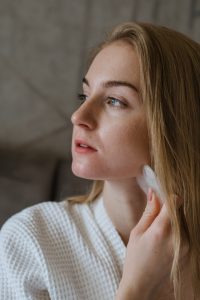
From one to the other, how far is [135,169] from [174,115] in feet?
0.46

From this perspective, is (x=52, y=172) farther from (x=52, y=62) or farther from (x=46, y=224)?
(x=52, y=62)

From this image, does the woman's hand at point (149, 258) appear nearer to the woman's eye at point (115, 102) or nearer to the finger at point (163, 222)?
the finger at point (163, 222)

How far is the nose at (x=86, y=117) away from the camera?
0.94m

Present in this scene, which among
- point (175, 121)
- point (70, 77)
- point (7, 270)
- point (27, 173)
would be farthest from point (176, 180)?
point (70, 77)

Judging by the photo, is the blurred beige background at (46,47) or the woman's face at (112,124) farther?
the blurred beige background at (46,47)

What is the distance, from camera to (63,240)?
3.42 ft

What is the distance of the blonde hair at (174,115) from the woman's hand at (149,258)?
3cm

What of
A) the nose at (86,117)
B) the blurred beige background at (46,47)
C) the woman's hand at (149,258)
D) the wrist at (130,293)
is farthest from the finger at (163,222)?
the blurred beige background at (46,47)

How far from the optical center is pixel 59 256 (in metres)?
1.01

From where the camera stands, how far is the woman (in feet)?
3.02

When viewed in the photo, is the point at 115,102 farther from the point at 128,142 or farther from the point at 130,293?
the point at 130,293

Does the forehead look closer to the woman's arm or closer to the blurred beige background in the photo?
the woman's arm

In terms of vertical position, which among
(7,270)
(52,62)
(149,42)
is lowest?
(7,270)

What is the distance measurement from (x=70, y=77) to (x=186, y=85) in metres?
0.69
